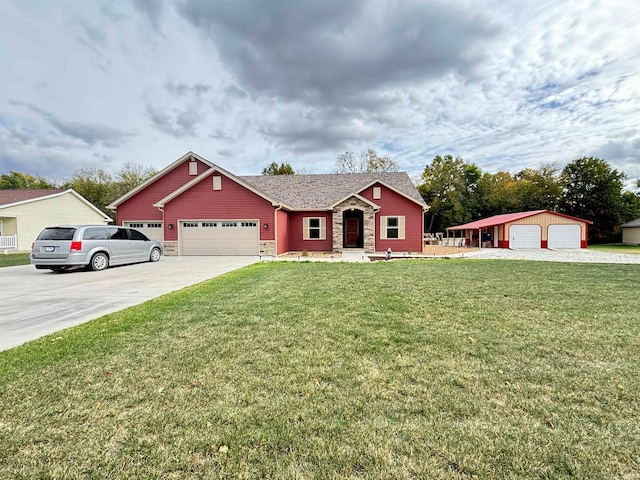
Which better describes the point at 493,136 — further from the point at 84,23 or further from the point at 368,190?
the point at 84,23

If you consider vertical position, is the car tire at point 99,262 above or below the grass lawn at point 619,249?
above

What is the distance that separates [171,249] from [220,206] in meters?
3.71

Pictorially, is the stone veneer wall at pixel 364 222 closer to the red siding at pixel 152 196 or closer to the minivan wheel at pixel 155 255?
the red siding at pixel 152 196

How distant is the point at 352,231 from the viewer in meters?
20.6

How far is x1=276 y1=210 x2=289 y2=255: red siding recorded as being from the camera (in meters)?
17.3

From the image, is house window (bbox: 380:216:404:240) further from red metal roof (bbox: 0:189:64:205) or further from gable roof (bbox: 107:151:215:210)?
red metal roof (bbox: 0:189:64:205)

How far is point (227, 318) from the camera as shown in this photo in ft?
15.5

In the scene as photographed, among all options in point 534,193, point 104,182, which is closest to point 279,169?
point 104,182

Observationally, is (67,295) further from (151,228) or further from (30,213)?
(30,213)

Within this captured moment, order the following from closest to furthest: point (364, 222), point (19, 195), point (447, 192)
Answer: point (364, 222)
point (19, 195)
point (447, 192)

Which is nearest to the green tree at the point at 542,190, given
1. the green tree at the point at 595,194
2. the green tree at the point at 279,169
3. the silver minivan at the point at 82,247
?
the green tree at the point at 595,194

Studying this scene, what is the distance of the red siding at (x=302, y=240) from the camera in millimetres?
19266

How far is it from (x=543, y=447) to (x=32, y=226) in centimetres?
3178

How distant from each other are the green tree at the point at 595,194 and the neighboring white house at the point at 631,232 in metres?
0.78
